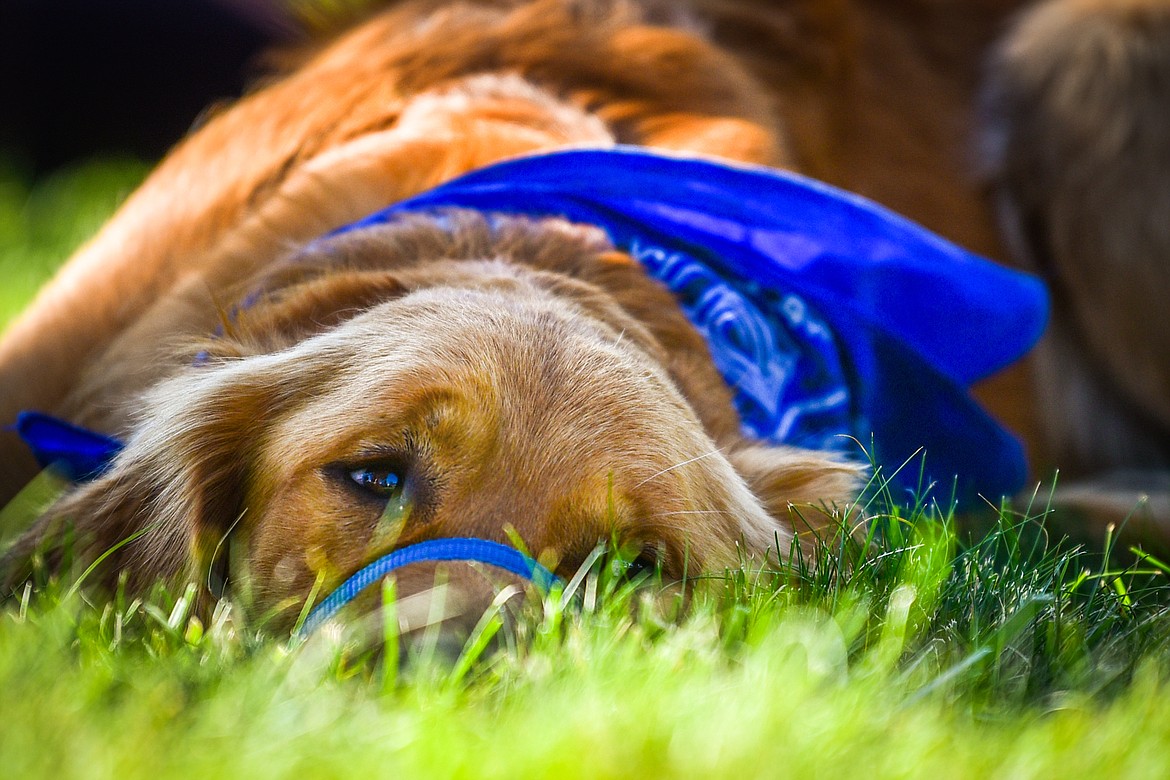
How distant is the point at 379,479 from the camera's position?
1.59 meters

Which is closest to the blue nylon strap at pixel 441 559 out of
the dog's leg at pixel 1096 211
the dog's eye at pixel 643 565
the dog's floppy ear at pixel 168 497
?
the dog's eye at pixel 643 565

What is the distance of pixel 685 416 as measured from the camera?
70.9 inches

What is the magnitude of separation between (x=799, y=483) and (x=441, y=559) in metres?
0.67

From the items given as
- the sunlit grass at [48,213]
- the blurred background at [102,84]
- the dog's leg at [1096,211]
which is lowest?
the dog's leg at [1096,211]

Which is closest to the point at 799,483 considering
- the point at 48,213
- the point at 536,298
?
the point at 536,298

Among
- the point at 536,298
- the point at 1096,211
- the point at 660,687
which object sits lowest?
the point at 1096,211

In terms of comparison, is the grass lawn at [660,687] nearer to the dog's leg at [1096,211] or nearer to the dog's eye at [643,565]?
the dog's eye at [643,565]

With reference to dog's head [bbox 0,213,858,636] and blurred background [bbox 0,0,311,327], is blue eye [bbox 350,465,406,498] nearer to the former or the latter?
dog's head [bbox 0,213,858,636]

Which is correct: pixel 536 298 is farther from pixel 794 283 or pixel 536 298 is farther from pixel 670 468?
pixel 794 283

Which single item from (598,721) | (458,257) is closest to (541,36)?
(458,257)

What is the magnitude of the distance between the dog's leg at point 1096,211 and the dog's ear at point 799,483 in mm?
1707

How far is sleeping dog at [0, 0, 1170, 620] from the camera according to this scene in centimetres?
162

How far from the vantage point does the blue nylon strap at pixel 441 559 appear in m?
1.50

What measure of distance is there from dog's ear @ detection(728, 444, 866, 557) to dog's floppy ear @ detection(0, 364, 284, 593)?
746 mm
